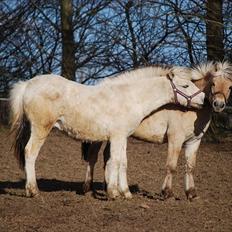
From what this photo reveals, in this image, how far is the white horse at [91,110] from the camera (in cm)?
746

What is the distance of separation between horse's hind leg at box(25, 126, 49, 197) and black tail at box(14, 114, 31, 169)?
10.4 inches

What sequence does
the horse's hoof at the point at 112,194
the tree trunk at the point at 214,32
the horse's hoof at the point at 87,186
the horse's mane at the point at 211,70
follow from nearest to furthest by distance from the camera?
the horse's hoof at the point at 112,194
the horse's mane at the point at 211,70
the horse's hoof at the point at 87,186
the tree trunk at the point at 214,32

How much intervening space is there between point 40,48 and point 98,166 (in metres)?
7.98

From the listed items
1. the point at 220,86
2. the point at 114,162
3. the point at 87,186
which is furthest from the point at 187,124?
the point at 87,186

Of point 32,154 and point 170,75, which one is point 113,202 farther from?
point 170,75

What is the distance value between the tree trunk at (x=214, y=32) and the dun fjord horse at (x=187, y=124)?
4319 mm

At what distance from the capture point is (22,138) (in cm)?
790

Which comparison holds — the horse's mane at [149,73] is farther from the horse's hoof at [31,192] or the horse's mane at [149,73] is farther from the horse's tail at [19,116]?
the horse's hoof at [31,192]

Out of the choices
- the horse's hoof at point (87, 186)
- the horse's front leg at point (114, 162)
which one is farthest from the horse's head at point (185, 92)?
the horse's hoof at point (87, 186)

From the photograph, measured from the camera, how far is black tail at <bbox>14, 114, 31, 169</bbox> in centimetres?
775

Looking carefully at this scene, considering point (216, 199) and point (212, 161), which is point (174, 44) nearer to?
point (212, 161)

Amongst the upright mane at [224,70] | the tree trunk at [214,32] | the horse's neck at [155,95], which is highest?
the tree trunk at [214,32]

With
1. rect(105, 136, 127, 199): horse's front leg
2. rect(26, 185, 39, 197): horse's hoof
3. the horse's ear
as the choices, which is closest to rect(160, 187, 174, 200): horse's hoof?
rect(105, 136, 127, 199): horse's front leg

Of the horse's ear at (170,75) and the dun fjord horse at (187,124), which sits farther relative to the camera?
the horse's ear at (170,75)
